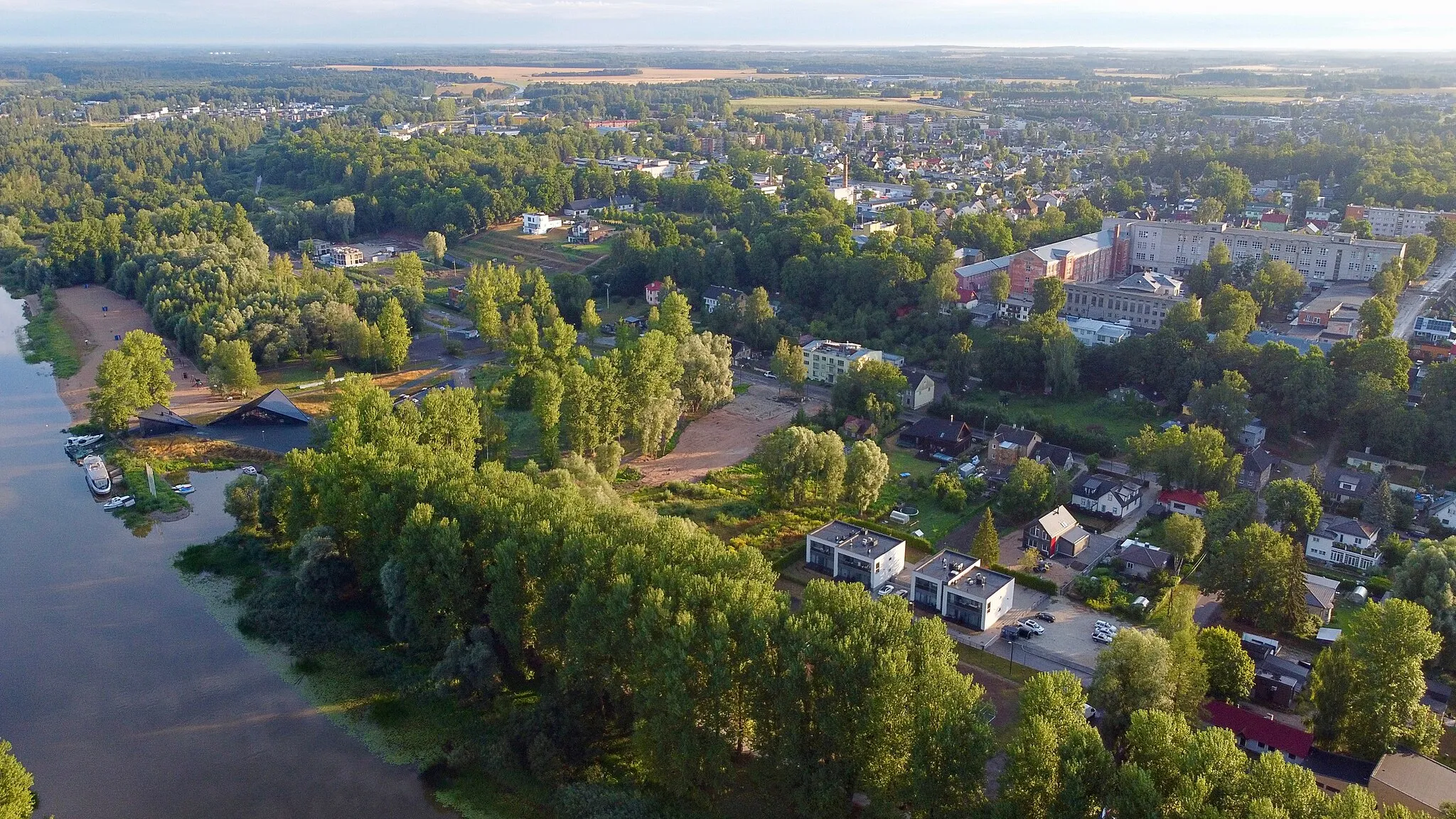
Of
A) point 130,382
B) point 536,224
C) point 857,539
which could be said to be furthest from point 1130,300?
point 130,382

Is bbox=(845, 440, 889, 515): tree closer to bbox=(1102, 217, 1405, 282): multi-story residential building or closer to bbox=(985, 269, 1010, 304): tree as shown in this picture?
bbox=(985, 269, 1010, 304): tree

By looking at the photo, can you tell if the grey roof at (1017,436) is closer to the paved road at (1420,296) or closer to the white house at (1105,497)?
the white house at (1105,497)

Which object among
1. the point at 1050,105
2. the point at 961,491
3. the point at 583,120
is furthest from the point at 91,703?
the point at 1050,105

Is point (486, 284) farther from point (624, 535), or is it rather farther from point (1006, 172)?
point (1006, 172)

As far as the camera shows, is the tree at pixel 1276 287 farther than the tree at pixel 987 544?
Yes

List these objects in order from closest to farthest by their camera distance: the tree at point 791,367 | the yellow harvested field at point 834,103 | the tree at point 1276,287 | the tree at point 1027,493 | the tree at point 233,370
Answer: the tree at point 1027,493
the tree at point 233,370
the tree at point 791,367
the tree at point 1276,287
the yellow harvested field at point 834,103

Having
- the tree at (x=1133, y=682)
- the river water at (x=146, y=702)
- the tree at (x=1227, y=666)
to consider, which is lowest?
the river water at (x=146, y=702)

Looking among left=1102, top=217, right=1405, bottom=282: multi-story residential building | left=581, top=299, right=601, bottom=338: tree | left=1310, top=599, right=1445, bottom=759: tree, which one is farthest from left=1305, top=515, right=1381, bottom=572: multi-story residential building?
left=1102, top=217, right=1405, bottom=282: multi-story residential building

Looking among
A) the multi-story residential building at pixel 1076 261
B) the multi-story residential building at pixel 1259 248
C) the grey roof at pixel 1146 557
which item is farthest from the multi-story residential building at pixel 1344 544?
the multi-story residential building at pixel 1259 248
